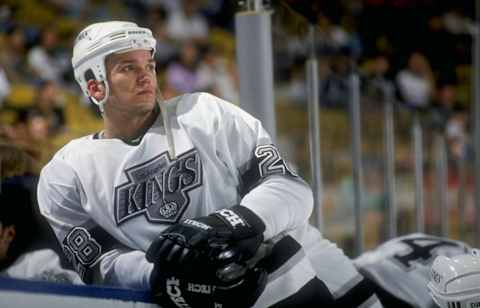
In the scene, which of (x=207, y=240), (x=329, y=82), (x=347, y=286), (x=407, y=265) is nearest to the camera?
(x=207, y=240)

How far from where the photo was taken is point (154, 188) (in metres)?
1.32

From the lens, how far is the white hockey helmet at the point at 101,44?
1.30m

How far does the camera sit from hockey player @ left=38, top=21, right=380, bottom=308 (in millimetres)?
1287

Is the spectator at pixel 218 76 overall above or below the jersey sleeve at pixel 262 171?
above

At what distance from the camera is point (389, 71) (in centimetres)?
273

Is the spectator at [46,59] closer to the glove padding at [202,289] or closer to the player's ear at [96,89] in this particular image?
the player's ear at [96,89]

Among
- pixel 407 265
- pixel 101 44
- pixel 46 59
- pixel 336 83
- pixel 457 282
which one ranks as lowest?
pixel 407 265

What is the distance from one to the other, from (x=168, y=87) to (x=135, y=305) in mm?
435

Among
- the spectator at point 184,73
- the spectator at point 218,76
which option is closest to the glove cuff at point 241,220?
the spectator at point 184,73

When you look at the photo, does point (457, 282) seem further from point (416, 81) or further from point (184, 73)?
point (416, 81)

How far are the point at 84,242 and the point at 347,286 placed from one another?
49 cm

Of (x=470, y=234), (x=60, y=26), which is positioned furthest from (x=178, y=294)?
(x=470, y=234)

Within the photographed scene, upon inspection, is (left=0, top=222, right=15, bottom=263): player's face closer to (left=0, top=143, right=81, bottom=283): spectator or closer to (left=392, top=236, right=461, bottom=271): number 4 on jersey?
(left=0, top=143, right=81, bottom=283): spectator

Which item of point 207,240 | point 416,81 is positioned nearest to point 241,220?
point 207,240
